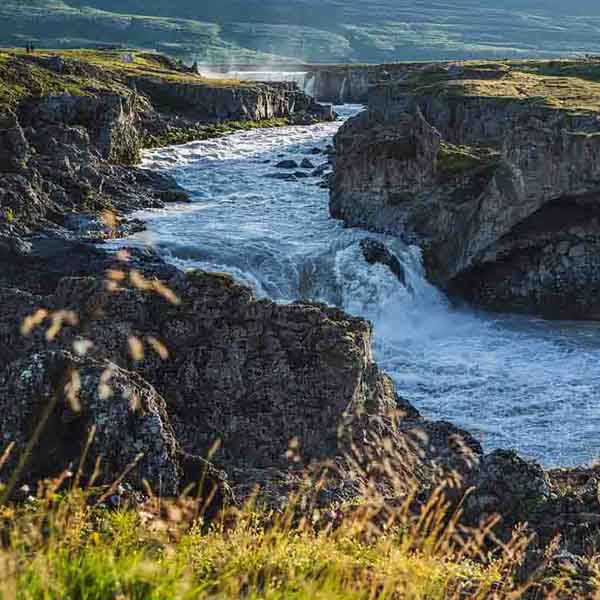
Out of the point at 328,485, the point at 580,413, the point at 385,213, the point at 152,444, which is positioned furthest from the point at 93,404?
the point at 385,213

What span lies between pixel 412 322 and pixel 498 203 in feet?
18.3

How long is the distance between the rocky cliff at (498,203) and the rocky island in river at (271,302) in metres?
0.08

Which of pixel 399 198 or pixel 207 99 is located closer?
pixel 399 198

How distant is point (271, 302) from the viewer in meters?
13.8

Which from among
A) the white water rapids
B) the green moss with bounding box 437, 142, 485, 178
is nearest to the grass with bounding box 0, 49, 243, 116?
the white water rapids

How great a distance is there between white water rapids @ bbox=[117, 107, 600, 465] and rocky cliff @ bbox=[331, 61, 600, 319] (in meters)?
1.19

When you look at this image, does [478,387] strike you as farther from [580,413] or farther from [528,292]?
[528,292]

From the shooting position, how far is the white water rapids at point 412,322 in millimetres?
21328

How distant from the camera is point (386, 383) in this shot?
603 inches

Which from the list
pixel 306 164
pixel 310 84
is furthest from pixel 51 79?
pixel 310 84

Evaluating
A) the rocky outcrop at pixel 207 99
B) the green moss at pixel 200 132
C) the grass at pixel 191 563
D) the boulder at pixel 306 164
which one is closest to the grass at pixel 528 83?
the boulder at pixel 306 164

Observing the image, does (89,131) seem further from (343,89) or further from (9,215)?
(343,89)

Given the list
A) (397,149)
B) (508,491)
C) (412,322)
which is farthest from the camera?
(397,149)

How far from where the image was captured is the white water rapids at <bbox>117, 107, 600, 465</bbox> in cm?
2133
